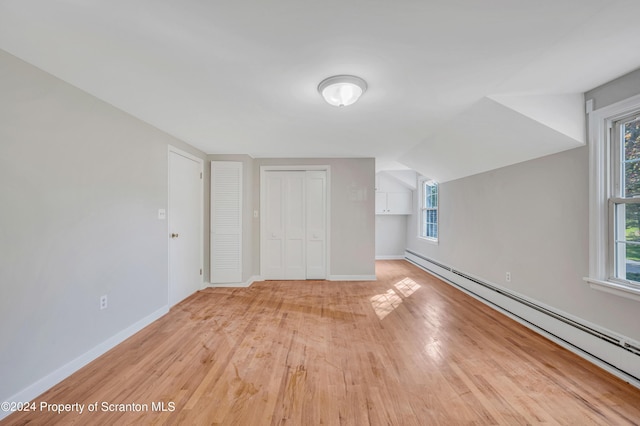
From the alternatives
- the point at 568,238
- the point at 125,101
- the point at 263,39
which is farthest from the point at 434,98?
the point at 125,101

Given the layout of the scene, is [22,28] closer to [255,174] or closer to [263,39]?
[263,39]

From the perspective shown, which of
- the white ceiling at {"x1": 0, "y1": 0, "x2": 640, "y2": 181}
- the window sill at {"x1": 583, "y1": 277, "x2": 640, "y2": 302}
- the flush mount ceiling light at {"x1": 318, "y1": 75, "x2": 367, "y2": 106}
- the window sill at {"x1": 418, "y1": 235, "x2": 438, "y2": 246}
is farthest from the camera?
the window sill at {"x1": 418, "y1": 235, "x2": 438, "y2": 246}

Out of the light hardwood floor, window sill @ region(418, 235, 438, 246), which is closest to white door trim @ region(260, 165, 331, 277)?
the light hardwood floor

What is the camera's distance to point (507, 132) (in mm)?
2672

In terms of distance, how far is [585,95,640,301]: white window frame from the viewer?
2.11m

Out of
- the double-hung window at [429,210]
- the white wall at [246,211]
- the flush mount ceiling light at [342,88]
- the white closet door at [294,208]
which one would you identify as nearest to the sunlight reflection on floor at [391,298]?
the double-hung window at [429,210]

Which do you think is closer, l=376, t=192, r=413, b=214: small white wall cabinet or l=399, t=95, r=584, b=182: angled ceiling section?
l=399, t=95, r=584, b=182: angled ceiling section

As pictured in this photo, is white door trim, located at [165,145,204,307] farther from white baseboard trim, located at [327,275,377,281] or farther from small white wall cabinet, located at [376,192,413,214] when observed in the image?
small white wall cabinet, located at [376,192,413,214]

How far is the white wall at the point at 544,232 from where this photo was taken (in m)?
2.10

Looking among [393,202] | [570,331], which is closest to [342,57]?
[570,331]

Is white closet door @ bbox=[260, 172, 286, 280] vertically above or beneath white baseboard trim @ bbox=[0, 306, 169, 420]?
above

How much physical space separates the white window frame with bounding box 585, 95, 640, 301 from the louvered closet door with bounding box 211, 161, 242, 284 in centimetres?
425

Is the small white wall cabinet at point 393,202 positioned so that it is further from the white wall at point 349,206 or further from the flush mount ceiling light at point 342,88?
the flush mount ceiling light at point 342,88

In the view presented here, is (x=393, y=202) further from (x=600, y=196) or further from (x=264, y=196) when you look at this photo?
(x=600, y=196)
